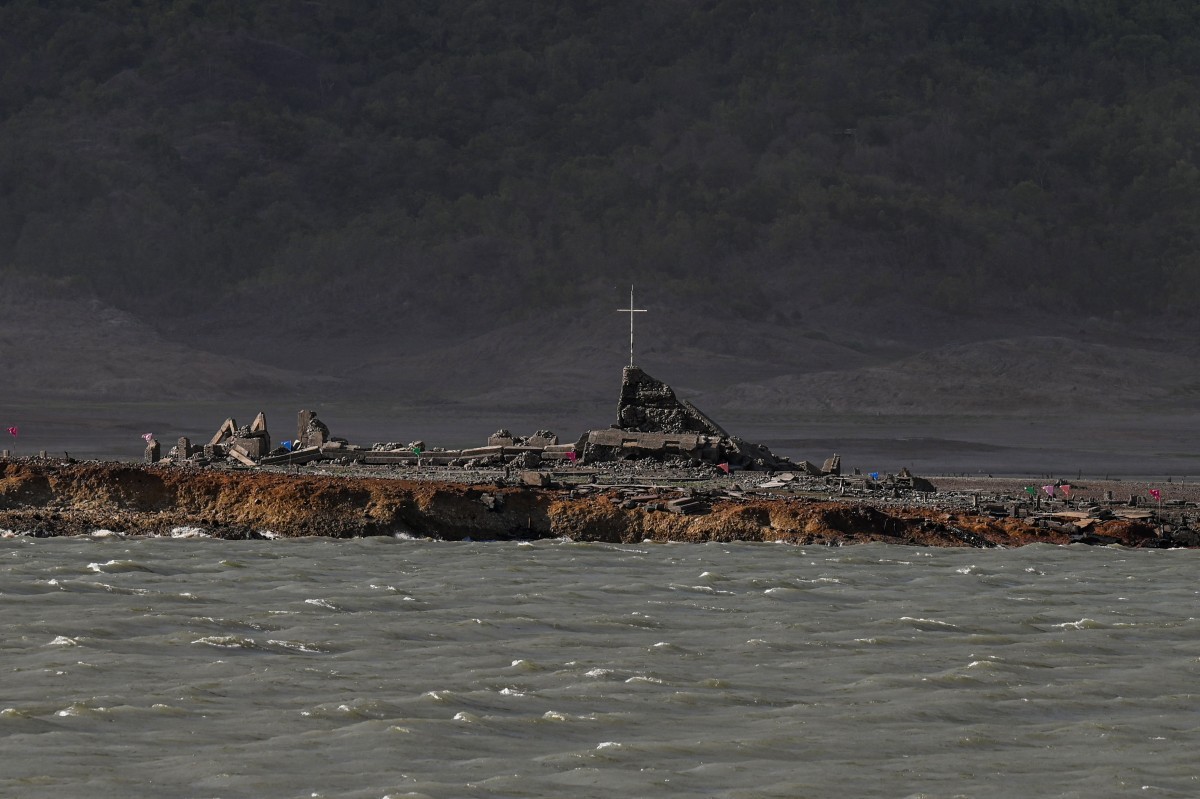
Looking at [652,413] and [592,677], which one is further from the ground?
[652,413]

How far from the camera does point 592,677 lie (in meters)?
20.5

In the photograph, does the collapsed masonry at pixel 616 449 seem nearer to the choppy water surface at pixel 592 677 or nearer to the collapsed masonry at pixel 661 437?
the collapsed masonry at pixel 661 437

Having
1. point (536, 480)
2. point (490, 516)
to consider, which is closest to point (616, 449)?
point (536, 480)

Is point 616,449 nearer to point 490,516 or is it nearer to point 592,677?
point 490,516

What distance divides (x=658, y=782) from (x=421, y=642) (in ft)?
23.0

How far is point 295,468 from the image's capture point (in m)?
44.1

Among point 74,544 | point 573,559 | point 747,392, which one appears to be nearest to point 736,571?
point 573,559

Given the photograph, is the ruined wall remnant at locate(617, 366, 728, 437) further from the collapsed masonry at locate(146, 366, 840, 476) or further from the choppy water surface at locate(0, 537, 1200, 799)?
the choppy water surface at locate(0, 537, 1200, 799)

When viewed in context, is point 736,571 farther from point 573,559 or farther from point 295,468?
point 295,468

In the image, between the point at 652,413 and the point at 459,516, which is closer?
the point at 459,516

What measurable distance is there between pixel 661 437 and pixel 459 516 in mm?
10502

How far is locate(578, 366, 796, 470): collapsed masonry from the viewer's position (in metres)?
44.1

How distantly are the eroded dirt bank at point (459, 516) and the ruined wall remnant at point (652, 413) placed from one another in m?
9.61

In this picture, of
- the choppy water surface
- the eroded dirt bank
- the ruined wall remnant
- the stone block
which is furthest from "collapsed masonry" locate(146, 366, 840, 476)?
the choppy water surface
